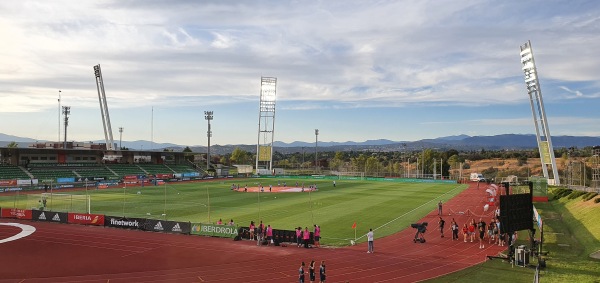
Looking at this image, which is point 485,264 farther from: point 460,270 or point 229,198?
point 229,198

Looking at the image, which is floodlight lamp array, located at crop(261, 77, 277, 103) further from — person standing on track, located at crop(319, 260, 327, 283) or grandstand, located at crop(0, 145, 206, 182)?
person standing on track, located at crop(319, 260, 327, 283)

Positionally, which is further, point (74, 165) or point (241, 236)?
point (74, 165)

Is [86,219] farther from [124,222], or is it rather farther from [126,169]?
[126,169]

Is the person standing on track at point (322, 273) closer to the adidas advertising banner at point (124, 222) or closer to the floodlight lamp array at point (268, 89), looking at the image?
the adidas advertising banner at point (124, 222)

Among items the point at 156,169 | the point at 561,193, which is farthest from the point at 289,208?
the point at 156,169

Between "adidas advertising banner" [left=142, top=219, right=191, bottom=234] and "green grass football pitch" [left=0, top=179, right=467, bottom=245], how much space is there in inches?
A: 211

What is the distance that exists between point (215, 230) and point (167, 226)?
14.6 feet

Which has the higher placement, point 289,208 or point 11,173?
point 11,173

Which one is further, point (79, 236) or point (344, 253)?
point (79, 236)

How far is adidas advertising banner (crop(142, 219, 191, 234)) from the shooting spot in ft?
117

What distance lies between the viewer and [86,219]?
40312mm

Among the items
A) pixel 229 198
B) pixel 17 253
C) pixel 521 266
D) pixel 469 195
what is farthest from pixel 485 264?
pixel 469 195

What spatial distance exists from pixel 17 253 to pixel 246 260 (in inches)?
582

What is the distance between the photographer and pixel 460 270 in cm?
2466
